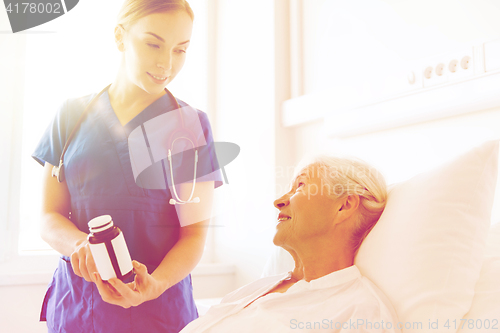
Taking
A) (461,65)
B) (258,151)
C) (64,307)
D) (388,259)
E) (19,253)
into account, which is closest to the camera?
(388,259)

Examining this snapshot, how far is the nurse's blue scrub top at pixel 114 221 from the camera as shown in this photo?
1.08m

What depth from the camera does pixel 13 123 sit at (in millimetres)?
1996

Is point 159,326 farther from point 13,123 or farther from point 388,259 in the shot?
point 13,123

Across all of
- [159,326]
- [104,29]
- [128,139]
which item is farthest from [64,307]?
[104,29]

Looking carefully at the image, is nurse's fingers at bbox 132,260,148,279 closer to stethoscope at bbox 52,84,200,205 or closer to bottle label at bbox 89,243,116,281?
bottle label at bbox 89,243,116,281

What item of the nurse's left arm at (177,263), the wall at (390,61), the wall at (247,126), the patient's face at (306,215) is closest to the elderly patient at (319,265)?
the patient's face at (306,215)

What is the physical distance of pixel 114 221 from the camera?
1.11 metres

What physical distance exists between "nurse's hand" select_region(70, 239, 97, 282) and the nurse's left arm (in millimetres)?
27

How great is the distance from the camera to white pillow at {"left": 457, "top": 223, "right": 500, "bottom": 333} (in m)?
0.76

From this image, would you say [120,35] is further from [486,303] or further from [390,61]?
[486,303]

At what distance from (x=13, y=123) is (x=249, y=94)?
3.86 ft

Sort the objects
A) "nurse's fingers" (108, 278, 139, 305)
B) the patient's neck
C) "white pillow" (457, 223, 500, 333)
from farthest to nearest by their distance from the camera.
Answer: the patient's neck, "nurse's fingers" (108, 278, 139, 305), "white pillow" (457, 223, 500, 333)

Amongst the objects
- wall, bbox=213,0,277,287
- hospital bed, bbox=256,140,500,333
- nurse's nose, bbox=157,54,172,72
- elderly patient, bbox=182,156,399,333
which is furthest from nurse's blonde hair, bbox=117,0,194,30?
wall, bbox=213,0,277,287

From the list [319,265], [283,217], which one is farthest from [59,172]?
[319,265]
